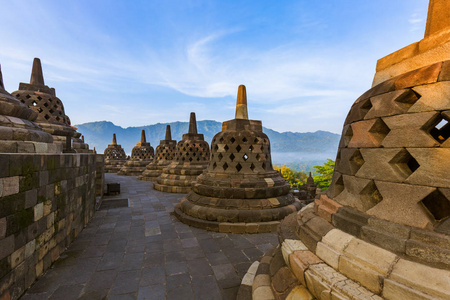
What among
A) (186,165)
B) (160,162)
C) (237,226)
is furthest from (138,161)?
(237,226)

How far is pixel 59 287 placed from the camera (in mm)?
3010

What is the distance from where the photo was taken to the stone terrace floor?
116 inches

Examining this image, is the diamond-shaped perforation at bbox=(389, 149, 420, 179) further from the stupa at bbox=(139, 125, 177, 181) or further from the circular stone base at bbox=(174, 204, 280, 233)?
the stupa at bbox=(139, 125, 177, 181)

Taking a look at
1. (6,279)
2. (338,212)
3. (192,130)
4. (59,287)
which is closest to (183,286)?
(59,287)

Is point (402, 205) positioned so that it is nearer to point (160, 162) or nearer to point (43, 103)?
point (43, 103)

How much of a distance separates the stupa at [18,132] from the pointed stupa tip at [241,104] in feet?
16.2

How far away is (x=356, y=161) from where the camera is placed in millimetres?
2115

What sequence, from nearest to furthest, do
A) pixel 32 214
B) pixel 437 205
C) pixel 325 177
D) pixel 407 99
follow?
pixel 437 205 < pixel 407 99 < pixel 32 214 < pixel 325 177

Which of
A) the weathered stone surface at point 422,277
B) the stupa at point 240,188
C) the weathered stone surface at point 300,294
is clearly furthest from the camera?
the stupa at point 240,188

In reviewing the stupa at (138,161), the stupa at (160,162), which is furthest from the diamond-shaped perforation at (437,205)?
the stupa at (138,161)

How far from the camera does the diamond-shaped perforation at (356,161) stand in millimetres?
2075

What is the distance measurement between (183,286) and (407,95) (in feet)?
11.9

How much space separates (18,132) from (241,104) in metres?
5.42

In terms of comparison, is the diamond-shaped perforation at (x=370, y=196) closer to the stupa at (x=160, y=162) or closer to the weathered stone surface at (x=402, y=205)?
the weathered stone surface at (x=402, y=205)
